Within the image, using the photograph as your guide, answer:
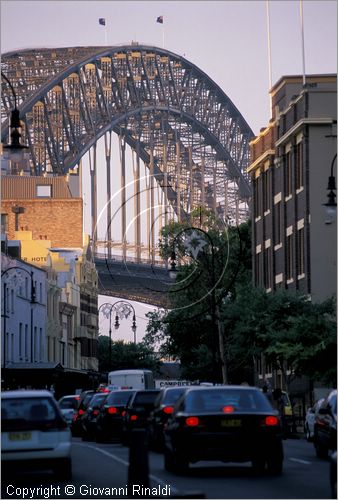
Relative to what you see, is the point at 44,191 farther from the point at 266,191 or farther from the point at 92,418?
the point at 92,418

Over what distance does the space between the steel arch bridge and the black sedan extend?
381 feet

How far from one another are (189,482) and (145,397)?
1784cm

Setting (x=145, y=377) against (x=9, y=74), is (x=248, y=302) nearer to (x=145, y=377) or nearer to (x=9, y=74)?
(x=145, y=377)

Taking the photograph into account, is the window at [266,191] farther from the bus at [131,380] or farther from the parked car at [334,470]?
the parked car at [334,470]

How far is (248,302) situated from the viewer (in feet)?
224

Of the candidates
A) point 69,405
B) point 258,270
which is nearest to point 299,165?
point 258,270

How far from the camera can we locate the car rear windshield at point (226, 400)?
25875mm

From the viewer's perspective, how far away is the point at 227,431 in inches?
994

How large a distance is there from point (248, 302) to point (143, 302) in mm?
90077

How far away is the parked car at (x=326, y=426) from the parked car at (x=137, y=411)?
7.32 m

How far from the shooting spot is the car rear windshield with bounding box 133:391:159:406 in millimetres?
41594

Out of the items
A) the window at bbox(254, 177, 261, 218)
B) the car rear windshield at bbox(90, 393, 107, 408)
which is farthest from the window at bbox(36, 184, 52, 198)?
the car rear windshield at bbox(90, 393, 107, 408)

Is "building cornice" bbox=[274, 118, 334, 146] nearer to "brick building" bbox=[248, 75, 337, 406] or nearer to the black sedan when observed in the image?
"brick building" bbox=[248, 75, 337, 406]

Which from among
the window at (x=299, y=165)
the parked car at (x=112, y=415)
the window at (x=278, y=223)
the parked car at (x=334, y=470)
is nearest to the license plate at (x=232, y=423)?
the parked car at (x=334, y=470)
